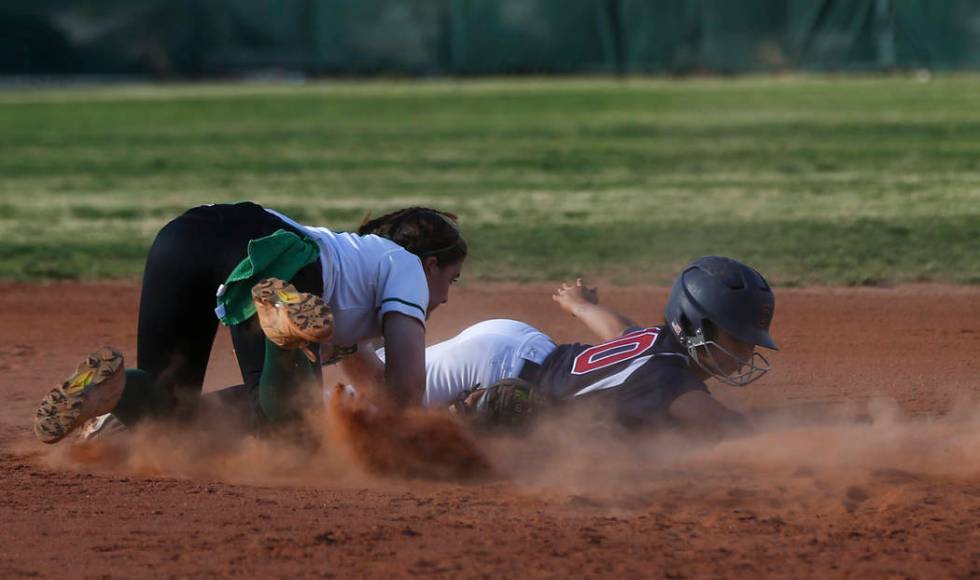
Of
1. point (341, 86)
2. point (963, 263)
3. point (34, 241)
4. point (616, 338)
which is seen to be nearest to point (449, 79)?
point (341, 86)

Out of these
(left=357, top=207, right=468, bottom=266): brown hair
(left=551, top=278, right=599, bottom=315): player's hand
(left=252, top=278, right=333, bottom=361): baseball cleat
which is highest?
(left=357, top=207, right=468, bottom=266): brown hair

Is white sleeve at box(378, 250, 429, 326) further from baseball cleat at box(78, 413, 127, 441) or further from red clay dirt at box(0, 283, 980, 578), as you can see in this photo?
baseball cleat at box(78, 413, 127, 441)

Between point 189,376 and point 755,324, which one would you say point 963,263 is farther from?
point 189,376

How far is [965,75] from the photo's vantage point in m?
24.1

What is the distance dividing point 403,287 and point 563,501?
81 cm

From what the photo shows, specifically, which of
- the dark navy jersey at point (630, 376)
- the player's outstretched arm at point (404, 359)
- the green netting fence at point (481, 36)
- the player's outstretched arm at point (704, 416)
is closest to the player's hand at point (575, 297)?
the dark navy jersey at point (630, 376)

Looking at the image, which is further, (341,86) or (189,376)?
(341,86)

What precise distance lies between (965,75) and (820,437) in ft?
70.9

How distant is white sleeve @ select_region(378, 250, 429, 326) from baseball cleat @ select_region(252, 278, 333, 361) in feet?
1.12

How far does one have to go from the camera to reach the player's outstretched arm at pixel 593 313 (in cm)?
482

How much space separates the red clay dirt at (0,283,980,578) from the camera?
3.24 metres

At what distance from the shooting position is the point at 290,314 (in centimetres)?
360

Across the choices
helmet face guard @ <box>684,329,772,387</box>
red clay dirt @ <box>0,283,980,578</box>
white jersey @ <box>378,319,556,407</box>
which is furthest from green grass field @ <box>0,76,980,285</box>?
helmet face guard @ <box>684,329,772,387</box>

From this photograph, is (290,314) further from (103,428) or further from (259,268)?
(103,428)
